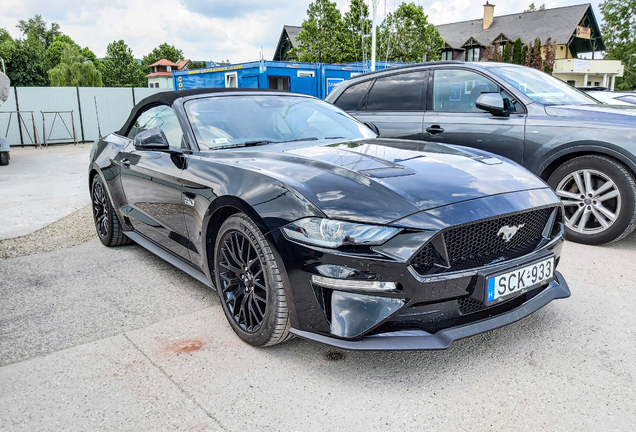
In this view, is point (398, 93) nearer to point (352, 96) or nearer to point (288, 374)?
point (352, 96)

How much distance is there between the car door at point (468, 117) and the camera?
4891mm

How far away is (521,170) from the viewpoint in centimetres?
304

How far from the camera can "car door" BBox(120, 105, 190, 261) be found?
11.1ft

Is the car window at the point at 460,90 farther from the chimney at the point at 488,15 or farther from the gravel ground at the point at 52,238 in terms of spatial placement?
the chimney at the point at 488,15

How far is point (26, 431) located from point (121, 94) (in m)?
22.1

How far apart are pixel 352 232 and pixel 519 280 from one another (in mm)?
875

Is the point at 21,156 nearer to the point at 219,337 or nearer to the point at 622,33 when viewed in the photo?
the point at 219,337

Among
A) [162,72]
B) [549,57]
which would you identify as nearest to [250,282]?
[549,57]

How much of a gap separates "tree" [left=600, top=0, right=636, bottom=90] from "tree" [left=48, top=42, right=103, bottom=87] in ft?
188

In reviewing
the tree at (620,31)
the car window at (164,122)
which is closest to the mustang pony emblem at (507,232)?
the car window at (164,122)

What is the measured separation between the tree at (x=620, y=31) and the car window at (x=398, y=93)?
197ft

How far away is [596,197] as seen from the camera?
4535mm

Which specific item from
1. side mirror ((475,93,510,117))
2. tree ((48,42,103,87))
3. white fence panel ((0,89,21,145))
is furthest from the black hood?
tree ((48,42,103,87))

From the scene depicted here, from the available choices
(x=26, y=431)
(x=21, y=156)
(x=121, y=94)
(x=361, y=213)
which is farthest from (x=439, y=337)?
(x=121, y=94)
